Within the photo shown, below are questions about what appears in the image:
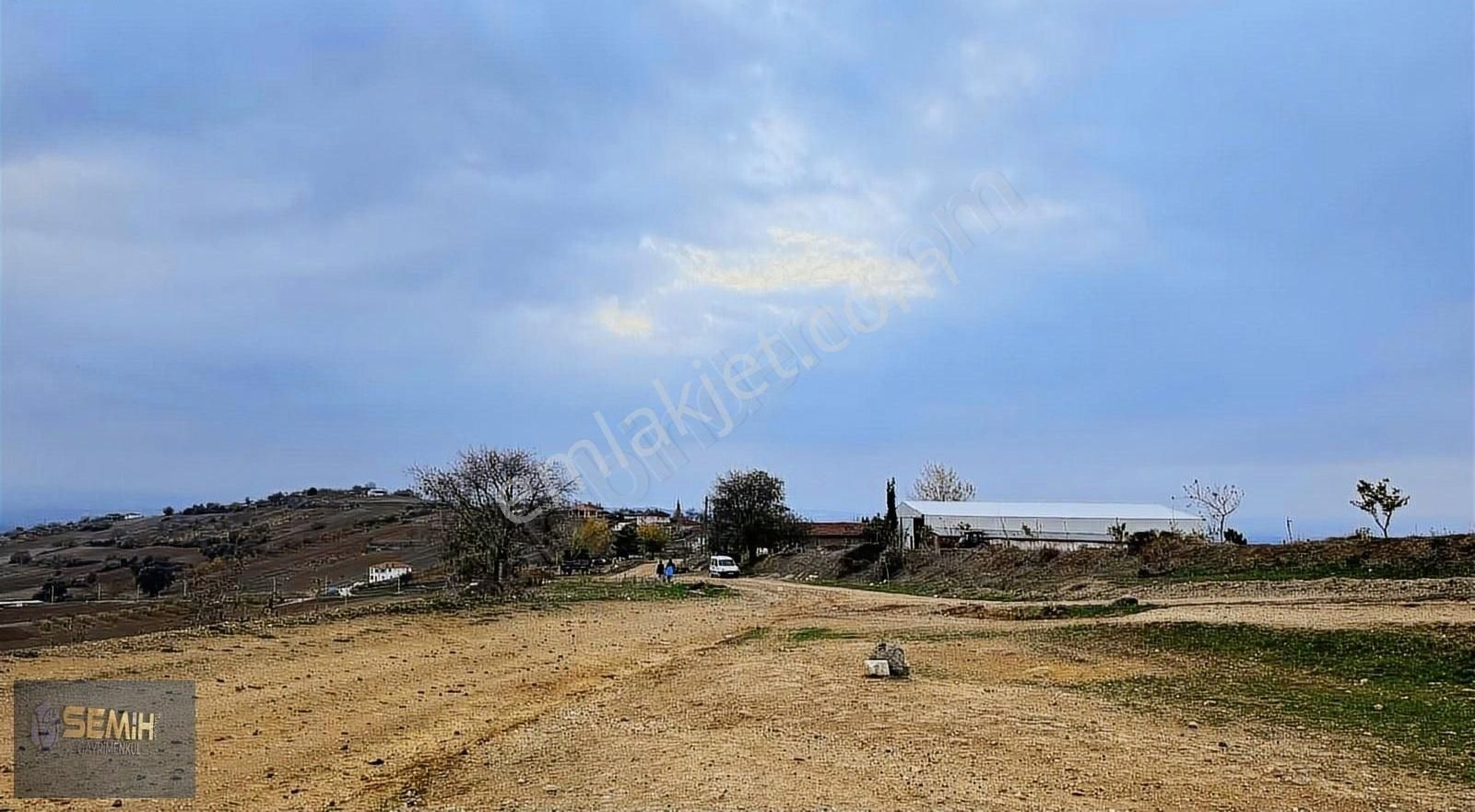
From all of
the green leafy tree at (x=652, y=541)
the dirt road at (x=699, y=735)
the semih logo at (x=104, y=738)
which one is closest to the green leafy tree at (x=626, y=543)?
the green leafy tree at (x=652, y=541)

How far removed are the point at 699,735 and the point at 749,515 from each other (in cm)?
6069

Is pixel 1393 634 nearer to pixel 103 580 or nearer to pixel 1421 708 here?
pixel 1421 708

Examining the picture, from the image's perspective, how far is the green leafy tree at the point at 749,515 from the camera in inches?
2781

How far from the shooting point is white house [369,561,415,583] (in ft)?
131

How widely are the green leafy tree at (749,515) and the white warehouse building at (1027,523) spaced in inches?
388

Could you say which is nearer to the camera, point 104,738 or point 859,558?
point 104,738

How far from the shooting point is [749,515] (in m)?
70.5

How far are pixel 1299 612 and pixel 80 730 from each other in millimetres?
20332

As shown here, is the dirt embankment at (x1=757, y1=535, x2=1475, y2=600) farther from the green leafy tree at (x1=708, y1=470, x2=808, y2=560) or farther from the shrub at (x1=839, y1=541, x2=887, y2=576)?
the green leafy tree at (x1=708, y1=470, x2=808, y2=560)

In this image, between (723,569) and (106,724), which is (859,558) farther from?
(106,724)

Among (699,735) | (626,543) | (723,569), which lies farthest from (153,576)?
(626,543)

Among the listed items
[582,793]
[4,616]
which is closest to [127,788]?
[582,793]

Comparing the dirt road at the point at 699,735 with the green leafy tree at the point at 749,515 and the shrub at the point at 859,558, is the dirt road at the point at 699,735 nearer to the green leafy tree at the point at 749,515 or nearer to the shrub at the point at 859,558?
the shrub at the point at 859,558

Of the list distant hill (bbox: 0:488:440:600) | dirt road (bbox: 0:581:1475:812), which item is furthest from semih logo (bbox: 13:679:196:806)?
distant hill (bbox: 0:488:440:600)
